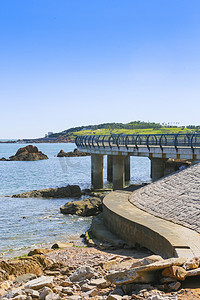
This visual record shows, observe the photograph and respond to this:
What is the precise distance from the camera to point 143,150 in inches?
1170

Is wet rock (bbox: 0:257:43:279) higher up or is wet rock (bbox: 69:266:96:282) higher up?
wet rock (bbox: 69:266:96:282)

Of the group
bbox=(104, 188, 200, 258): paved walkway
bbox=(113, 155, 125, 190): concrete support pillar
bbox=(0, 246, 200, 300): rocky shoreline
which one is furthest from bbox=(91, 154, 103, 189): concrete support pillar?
bbox=(0, 246, 200, 300): rocky shoreline

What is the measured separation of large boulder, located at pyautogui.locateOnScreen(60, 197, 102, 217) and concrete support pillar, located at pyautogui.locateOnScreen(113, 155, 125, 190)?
9062 millimetres

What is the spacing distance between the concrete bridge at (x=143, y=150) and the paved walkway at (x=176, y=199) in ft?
21.2

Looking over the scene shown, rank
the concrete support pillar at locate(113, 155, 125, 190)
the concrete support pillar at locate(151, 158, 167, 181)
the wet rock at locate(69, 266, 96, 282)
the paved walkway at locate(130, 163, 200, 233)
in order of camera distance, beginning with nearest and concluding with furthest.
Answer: the wet rock at locate(69, 266, 96, 282) → the paved walkway at locate(130, 163, 200, 233) → the concrete support pillar at locate(151, 158, 167, 181) → the concrete support pillar at locate(113, 155, 125, 190)

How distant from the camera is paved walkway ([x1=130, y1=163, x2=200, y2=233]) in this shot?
13359 mm

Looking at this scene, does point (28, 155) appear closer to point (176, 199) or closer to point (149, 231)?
point (176, 199)

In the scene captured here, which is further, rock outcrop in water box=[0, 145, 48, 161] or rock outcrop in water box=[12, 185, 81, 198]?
rock outcrop in water box=[0, 145, 48, 161]

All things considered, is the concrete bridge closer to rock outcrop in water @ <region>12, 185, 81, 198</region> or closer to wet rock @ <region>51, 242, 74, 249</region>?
rock outcrop in water @ <region>12, 185, 81, 198</region>

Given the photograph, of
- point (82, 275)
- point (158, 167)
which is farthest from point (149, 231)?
point (158, 167)

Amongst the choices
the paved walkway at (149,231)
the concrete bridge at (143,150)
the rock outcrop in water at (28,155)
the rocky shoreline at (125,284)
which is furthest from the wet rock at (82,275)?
the rock outcrop in water at (28,155)

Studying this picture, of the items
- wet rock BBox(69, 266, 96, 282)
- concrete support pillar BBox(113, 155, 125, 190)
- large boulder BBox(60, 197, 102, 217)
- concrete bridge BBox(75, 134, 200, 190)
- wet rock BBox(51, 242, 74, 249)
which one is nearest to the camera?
wet rock BBox(69, 266, 96, 282)

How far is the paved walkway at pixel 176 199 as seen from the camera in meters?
13.4

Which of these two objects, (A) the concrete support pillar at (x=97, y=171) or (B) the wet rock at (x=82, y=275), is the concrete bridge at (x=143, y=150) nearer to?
(A) the concrete support pillar at (x=97, y=171)
